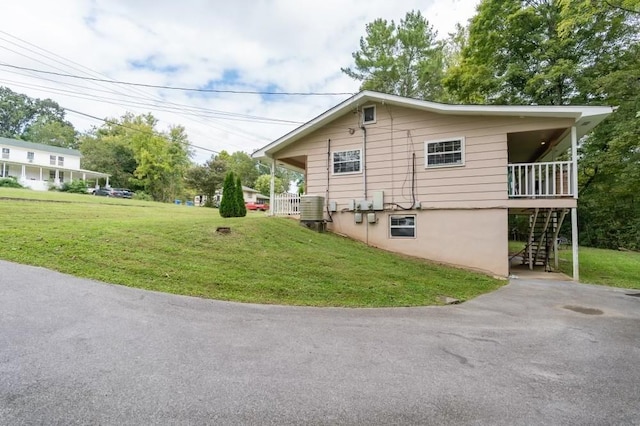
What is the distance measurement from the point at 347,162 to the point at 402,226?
3.00 metres

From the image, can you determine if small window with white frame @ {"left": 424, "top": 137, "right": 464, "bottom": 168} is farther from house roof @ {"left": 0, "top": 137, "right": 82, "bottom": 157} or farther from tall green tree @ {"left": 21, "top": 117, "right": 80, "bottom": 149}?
tall green tree @ {"left": 21, "top": 117, "right": 80, "bottom": 149}

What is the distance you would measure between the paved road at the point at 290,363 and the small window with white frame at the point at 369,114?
7.61 metres

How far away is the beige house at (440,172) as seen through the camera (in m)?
9.27

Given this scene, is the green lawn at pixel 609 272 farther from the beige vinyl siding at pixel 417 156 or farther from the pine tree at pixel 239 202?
the pine tree at pixel 239 202

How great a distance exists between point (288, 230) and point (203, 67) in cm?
1226

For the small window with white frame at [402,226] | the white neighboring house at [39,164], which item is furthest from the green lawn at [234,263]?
the white neighboring house at [39,164]

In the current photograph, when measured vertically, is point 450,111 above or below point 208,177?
below

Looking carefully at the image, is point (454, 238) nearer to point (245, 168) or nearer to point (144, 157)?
point (144, 157)

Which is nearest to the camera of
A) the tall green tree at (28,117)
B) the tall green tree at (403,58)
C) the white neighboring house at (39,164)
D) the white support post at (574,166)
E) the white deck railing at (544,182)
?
the white support post at (574,166)

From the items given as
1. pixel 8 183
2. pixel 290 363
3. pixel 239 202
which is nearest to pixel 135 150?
pixel 8 183

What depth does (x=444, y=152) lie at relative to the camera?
10211 millimetres

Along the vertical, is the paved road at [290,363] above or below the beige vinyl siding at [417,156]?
below

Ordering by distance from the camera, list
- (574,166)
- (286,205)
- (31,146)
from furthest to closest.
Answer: (31,146) → (286,205) → (574,166)

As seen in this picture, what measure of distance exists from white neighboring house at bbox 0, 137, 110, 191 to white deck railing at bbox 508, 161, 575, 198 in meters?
38.9
